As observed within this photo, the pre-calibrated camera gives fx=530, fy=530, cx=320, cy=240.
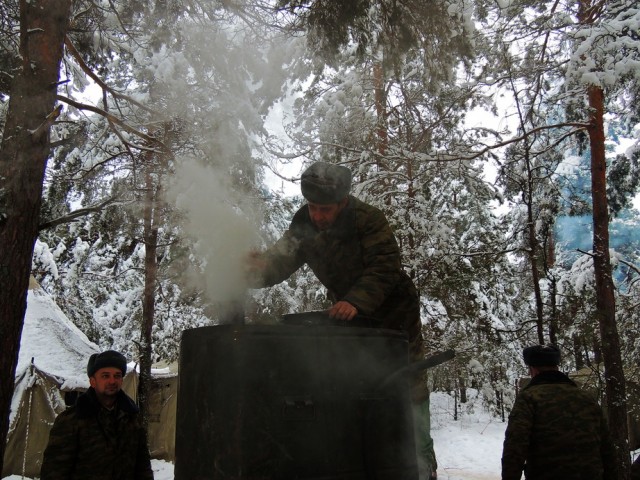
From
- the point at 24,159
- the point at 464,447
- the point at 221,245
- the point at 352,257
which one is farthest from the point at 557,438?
the point at 464,447

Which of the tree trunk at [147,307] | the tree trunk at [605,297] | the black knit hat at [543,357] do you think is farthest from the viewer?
the tree trunk at [147,307]

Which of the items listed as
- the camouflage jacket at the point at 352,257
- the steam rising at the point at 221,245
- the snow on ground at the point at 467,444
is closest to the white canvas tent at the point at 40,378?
the snow on ground at the point at 467,444

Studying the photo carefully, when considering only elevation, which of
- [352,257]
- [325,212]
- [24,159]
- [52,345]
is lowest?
[52,345]

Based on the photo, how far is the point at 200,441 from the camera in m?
2.12

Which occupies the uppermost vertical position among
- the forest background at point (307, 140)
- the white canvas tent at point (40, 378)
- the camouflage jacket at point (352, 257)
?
the forest background at point (307, 140)

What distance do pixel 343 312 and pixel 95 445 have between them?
1.76 metres

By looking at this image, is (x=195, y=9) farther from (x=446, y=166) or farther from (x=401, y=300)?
(x=446, y=166)

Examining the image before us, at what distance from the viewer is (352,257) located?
3.13m

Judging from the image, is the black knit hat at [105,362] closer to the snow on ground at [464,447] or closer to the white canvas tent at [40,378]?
the white canvas tent at [40,378]

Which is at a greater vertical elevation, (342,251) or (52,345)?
(342,251)

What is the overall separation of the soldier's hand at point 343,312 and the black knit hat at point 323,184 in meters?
0.71

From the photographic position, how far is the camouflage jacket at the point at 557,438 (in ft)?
11.1

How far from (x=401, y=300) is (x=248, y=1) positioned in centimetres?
498

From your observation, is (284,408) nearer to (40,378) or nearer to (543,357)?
(543,357)
